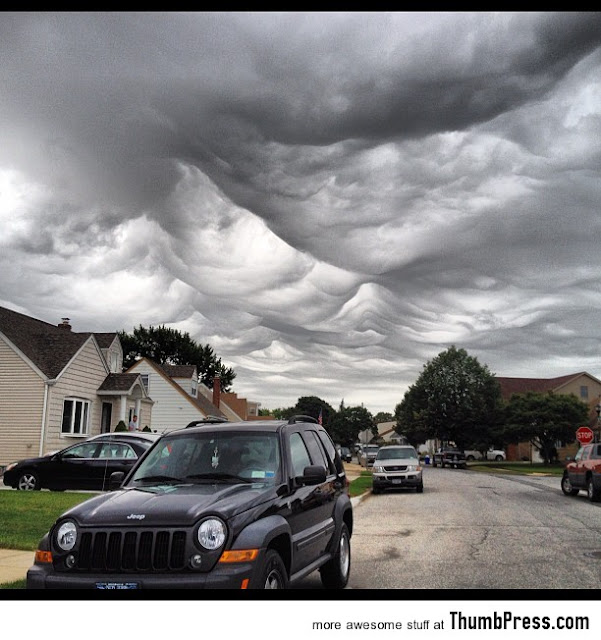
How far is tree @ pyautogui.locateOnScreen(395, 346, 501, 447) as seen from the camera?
206 feet

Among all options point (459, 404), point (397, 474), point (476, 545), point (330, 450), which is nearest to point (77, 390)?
point (397, 474)

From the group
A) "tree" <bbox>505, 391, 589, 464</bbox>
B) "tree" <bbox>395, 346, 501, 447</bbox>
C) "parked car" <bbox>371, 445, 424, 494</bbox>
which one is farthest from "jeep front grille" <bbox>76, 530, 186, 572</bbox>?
"tree" <bbox>395, 346, 501, 447</bbox>

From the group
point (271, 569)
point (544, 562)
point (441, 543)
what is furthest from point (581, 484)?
point (271, 569)

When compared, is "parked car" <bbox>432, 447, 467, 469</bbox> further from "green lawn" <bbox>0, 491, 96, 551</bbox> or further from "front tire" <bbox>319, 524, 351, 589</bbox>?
"front tire" <bbox>319, 524, 351, 589</bbox>

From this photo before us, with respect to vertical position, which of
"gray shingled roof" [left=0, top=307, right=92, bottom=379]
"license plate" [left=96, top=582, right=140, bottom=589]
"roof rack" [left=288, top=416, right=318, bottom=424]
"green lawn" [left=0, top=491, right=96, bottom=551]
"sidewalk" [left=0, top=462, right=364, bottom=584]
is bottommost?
"sidewalk" [left=0, top=462, right=364, bottom=584]

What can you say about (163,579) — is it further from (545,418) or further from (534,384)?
(534,384)

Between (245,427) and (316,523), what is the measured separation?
1118 mm

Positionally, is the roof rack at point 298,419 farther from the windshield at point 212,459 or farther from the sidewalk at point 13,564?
the sidewalk at point 13,564

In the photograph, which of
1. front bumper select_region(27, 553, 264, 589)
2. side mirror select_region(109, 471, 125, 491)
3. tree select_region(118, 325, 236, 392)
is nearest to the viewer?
front bumper select_region(27, 553, 264, 589)

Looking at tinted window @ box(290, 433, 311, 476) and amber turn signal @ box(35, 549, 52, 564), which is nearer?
amber turn signal @ box(35, 549, 52, 564)

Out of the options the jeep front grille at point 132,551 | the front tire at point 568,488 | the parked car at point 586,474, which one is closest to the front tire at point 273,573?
the jeep front grille at point 132,551

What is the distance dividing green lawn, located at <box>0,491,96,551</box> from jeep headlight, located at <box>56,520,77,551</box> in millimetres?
4730
